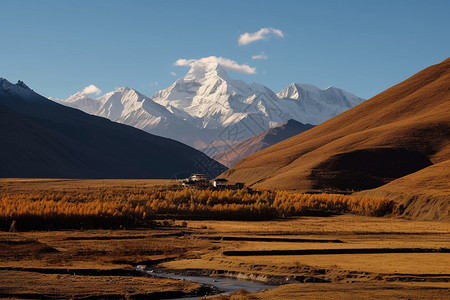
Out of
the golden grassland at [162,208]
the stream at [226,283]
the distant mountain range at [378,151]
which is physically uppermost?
the distant mountain range at [378,151]

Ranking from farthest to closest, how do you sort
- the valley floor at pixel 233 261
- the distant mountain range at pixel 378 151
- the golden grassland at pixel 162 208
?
the distant mountain range at pixel 378 151
the golden grassland at pixel 162 208
the valley floor at pixel 233 261

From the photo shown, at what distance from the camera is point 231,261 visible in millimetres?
30438

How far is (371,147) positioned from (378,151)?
8.73 ft

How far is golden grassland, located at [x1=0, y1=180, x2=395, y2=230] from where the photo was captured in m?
48.8

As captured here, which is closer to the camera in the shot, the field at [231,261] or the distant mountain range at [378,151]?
the field at [231,261]

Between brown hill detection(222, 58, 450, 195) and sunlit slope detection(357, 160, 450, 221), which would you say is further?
brown hill detection(222, 58, 450, 195)

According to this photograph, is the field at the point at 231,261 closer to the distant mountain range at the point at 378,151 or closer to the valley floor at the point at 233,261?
the valley floor at the point at 233,261

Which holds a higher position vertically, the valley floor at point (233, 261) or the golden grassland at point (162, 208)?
the golden grassland at point (162, 208)

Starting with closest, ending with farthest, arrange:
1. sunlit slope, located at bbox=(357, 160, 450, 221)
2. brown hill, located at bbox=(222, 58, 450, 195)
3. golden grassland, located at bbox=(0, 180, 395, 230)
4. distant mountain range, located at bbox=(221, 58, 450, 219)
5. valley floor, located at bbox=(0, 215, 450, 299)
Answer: valley floor, located at bbox=(0, 215, 450, 299), golden grassland, located at bbox=(0, 180, 395, 230), sunlit slope, located at bbox=(357, 160, 450, 221), distant mountain range, located at bbox=(221, 58, 450, 219), brown hill, located at bbox=(222, 58, 450, 195)

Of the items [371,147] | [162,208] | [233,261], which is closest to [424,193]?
[162,208]

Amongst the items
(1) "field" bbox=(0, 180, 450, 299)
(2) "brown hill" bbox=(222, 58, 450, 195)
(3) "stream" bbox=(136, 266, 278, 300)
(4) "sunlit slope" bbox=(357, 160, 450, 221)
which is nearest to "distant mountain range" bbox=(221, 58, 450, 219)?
(2) "brown hill" bbox=(222, 58, 450, 195)

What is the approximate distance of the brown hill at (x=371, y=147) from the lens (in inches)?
4397

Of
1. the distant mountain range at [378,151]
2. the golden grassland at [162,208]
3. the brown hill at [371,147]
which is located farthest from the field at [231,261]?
the brown hill at [371,147]

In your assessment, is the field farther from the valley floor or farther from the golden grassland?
the golden grassland
